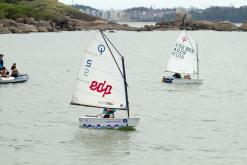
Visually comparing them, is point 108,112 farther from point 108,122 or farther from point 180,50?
point 180,50

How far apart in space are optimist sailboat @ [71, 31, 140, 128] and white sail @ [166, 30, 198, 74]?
30.0m

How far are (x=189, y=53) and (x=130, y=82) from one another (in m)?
6.81

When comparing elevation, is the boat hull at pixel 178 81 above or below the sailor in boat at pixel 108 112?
below

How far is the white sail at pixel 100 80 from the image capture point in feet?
131

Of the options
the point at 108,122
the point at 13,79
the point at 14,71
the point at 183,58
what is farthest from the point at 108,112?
the point at 183,58

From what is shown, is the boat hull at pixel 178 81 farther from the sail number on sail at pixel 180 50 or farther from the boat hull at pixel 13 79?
the boat hull at pixel 13 79

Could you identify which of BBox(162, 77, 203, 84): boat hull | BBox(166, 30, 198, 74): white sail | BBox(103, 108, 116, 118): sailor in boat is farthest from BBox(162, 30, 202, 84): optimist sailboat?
BBox(103, 108, 116, 118): sailor in boat

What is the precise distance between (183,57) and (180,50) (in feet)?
2.59

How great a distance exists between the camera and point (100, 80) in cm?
4016

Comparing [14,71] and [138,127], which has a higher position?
[14,71]

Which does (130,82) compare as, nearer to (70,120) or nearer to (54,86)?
(54,86)

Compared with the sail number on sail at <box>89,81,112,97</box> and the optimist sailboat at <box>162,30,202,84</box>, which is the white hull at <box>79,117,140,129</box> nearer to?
the sail number on sail at <box>89,81,112,97</box>

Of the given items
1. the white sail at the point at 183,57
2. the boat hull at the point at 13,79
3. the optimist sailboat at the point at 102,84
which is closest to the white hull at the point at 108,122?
the optimist sailboat at the point at 102,84

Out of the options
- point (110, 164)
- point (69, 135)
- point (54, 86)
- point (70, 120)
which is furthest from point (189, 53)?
point (110, 164)
